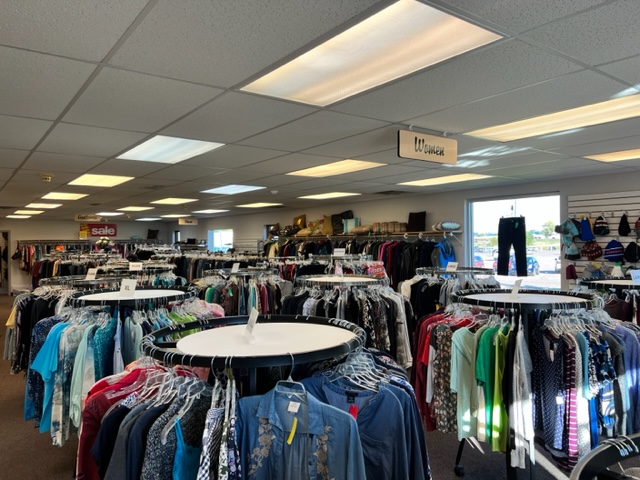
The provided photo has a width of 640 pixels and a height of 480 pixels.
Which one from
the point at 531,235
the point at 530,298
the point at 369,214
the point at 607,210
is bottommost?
the point at 530,298

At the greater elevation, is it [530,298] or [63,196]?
[63,196]

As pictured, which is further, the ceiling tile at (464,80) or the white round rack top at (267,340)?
the ceiling tile at (464,80)

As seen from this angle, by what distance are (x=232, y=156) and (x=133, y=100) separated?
6.98 feet

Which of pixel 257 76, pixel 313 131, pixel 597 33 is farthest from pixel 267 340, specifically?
pixel 313 131

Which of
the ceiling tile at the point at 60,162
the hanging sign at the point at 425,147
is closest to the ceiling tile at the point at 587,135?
the hanging sign at the point at 425,147

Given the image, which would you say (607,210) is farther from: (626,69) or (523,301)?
(523,301)

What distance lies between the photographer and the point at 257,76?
8.99ft

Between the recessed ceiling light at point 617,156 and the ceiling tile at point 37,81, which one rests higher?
the ceiling tile at point 37,81

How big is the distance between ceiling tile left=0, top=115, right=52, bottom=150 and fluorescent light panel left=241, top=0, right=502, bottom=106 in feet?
6.80

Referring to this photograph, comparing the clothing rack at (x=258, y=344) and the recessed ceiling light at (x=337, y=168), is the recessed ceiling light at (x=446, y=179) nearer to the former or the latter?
the recessed ceiling light at (x=337, y=168)

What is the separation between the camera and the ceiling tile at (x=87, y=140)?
3.96 meters

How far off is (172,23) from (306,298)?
225cm

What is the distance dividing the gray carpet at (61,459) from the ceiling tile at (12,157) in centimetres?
282

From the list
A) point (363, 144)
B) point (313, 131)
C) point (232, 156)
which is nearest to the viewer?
point (313, 131)
